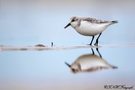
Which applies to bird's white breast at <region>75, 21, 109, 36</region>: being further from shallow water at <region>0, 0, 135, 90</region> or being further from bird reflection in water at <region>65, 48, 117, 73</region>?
bird reflection in water at <region>65, 48, 117, 73</region>

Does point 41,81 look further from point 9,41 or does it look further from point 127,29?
point 127,29

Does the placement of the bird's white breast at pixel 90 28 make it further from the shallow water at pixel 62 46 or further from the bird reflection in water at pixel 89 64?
the bird reflection in water at pixel 89 64

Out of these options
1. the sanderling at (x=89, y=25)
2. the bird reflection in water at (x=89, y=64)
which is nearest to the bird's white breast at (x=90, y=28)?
the sanderling at (x=89, y=25)

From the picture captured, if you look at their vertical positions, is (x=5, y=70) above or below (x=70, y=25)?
below

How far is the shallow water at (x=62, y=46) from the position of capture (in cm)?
147

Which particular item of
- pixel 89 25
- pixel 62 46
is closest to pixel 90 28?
pixel 89 25

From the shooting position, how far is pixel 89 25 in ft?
5.05

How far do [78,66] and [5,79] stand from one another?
0.37 metres

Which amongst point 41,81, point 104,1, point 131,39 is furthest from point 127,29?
point 41,81

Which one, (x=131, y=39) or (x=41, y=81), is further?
(x=131, y=39)

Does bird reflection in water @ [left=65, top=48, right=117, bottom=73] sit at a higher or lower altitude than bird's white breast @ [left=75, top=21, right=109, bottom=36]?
lower

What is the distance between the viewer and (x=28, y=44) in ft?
5.00

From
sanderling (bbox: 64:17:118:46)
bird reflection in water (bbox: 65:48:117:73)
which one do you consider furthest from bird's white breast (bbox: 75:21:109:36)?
bird reflection in water (bbox: 65:48:117:73)

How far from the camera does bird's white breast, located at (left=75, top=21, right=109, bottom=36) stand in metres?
1.53
